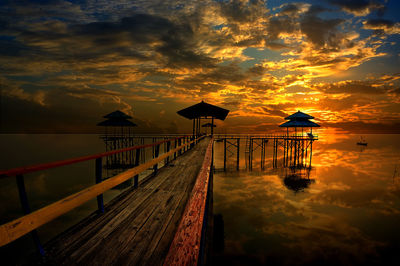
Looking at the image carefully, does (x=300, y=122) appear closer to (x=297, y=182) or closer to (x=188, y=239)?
(x=297, y=182)

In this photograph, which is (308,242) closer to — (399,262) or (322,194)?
(399,262)

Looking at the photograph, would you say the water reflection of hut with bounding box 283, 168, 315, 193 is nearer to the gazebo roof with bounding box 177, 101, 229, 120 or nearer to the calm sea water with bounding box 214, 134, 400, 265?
the calm sea water with bounding box 214, 134, 400, 265

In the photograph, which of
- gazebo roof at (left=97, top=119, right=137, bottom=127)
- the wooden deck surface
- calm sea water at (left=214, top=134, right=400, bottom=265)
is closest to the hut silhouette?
calm sea water at (left=214, top=134, right=400, bottom=265)

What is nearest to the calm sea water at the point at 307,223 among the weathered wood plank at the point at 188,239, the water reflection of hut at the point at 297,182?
the water reflection of hut at the point at 297,182

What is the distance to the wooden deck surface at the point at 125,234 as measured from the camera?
2094 mm

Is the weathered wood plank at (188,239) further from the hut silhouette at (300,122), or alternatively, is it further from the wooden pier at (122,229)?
the hut silhouette at (300,122)

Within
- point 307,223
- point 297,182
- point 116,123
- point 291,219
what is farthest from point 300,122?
point 116,123

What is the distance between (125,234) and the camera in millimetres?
2594

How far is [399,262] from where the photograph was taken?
809cm

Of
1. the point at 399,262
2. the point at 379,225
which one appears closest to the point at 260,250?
the point at 399,262

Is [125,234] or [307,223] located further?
[307,223]

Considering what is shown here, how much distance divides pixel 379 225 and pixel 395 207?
5053 mm

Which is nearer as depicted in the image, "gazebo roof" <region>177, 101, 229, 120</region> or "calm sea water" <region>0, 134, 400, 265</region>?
"calm sea water" <region>0, 134, 400, 265</region>

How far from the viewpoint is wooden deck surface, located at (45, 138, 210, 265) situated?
82.4 inches
